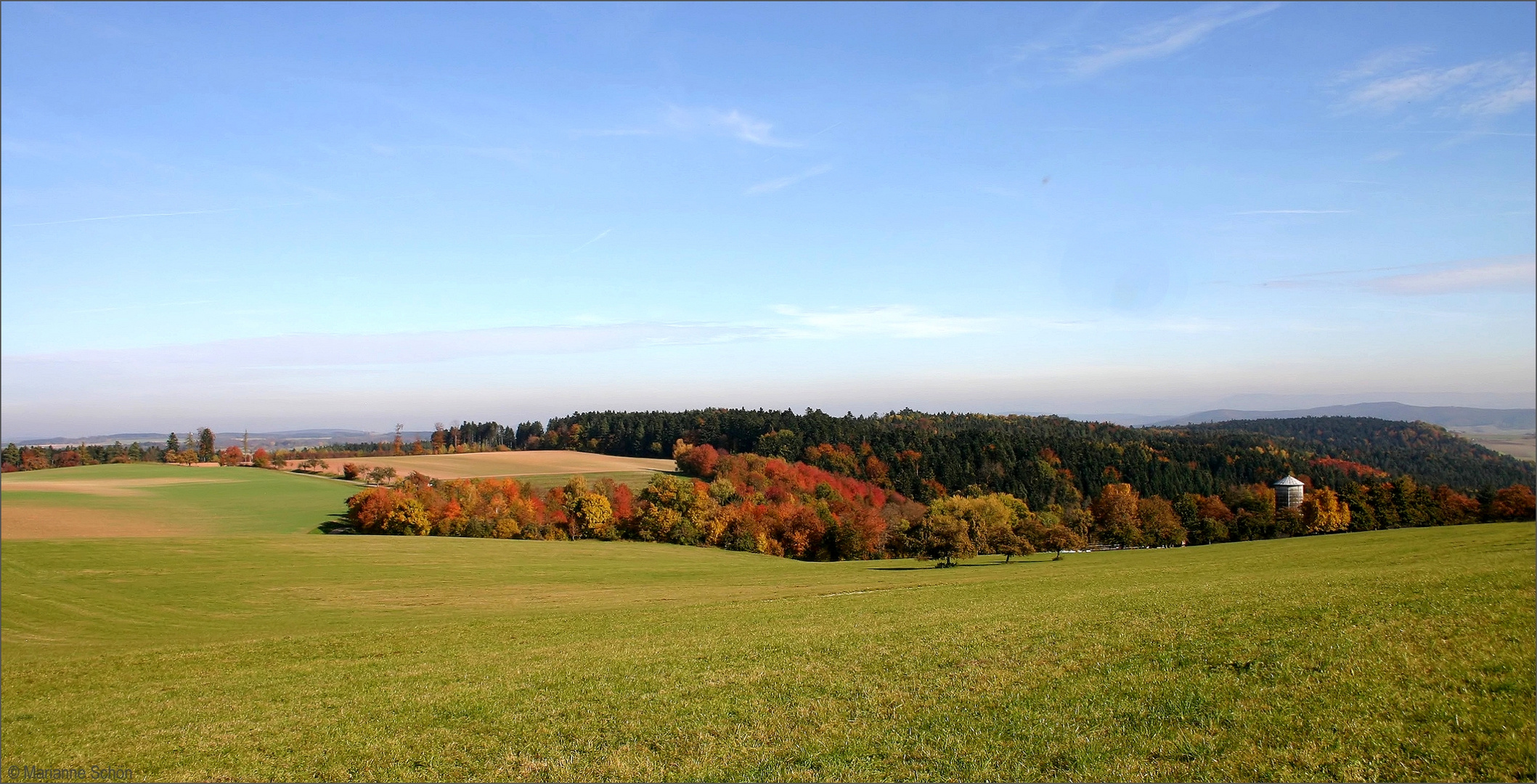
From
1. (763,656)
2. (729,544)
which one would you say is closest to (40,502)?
(729,544)

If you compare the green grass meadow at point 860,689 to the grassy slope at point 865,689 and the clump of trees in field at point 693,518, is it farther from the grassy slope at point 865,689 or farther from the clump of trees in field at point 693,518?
the clump of trees in field at point 693,518

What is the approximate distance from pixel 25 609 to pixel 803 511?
7049cm

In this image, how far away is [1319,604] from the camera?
18.1 metres

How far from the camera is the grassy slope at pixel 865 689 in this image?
1041 cm

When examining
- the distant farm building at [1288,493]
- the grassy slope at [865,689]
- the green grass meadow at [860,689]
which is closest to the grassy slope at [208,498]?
the green grass meadow at [860,689]

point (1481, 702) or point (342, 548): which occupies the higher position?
point (1481, 702)

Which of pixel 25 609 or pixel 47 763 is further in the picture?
pixel 25 609

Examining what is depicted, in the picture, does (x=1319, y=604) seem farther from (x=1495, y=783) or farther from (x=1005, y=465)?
(x=1005, y=465)

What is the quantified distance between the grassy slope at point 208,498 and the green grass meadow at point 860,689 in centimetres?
5297

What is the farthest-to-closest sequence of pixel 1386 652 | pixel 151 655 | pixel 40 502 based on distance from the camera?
pixel 40 502, pixel 151 655, pixel 1386 652

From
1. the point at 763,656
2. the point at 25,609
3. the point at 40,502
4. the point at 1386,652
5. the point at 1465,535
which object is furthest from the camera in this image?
the point at 40,502

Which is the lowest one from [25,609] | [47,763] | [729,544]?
[729,544]

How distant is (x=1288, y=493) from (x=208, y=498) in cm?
15014

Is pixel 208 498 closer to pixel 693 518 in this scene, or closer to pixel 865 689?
pixel 693 518
